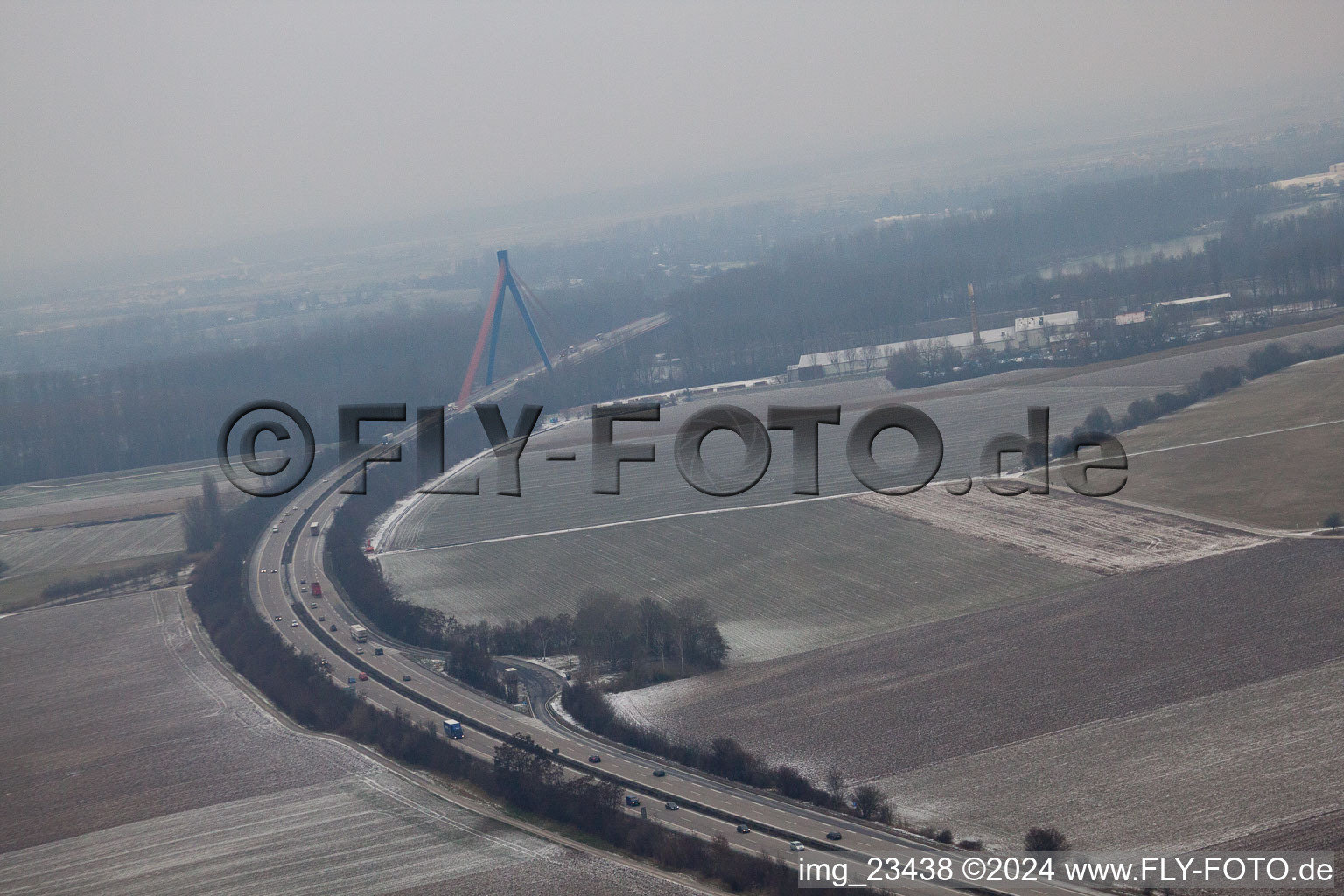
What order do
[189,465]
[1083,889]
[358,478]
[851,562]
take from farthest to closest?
[189,465]
[358,478]
[851,562]
[1083,889]

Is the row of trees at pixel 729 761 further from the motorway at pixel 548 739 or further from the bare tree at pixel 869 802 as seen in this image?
the motorway at pixel 548 739

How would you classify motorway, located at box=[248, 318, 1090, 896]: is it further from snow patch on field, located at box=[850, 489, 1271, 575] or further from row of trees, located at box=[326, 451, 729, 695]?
snow patch on field, located at box=[850, 489, 1271, 575]

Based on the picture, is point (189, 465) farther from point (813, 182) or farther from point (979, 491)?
point (813, 182)

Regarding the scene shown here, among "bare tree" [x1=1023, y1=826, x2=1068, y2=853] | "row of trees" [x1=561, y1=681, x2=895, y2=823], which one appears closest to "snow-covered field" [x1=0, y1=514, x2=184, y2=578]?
"row of trees" [x1=561, y1=681, x2=895, y2=823]

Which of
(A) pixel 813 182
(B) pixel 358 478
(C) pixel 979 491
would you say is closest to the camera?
(C) pixel 979 491

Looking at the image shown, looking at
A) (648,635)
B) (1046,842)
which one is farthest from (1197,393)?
(1046,842)

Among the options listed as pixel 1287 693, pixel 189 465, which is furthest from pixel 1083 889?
pixel 189 465
